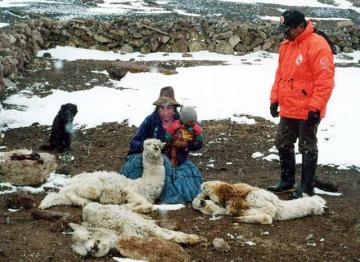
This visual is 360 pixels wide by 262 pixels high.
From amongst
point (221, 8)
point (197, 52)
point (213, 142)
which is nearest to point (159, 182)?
point (213, 142)

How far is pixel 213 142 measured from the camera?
8938mm

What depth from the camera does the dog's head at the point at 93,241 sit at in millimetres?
4262

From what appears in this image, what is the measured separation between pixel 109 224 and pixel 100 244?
41cm

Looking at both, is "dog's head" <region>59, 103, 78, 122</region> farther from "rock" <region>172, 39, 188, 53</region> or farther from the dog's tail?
"rock" <region>172, 39, 188, 53</region>

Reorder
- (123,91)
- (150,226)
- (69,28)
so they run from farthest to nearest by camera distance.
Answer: (69,28) → (123,91) → (150,226)

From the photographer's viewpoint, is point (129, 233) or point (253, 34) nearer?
point (129, 233)

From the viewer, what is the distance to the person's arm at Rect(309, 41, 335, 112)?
18.5 ft

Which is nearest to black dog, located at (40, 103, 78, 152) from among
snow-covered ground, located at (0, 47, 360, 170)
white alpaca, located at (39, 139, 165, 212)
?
snow-covered ground, located at (0, 47, 360, 170)

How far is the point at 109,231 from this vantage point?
454cm

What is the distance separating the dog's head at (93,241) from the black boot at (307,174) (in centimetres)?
247

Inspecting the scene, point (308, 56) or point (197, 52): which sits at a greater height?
point (308, 56)

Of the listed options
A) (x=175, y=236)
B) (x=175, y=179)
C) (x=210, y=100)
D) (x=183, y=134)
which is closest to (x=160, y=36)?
(x=210, y=100)

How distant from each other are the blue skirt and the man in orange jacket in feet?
3.59

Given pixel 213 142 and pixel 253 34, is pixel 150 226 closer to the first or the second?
pixel 213 142
